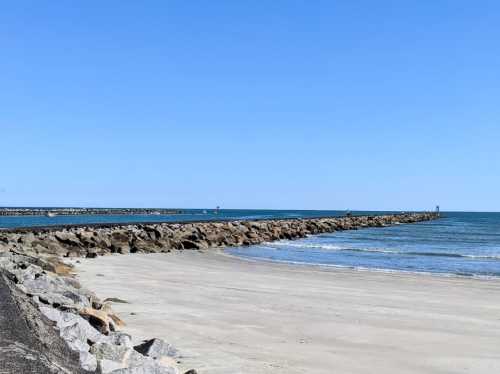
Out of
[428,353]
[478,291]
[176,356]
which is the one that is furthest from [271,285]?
[176,356]

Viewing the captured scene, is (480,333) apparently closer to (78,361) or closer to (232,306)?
(232,306)

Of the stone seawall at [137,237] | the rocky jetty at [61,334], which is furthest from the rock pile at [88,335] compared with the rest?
the stone seawall at [137,237]

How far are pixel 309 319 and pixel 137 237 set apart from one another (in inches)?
666

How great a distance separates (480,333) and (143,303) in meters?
4.76

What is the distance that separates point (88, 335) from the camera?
5.22 meters

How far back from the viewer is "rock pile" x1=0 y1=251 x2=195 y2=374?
14.5 feet

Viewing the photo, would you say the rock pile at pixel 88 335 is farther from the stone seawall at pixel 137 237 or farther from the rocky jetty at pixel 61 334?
the stone seawall at pixel 137 237

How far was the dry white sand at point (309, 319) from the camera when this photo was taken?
239 inches

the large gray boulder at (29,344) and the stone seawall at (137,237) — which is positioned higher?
the large gray boulder at (29,344)

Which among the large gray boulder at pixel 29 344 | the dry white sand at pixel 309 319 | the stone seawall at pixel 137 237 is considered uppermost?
the large gray boulder at pixel 29 344

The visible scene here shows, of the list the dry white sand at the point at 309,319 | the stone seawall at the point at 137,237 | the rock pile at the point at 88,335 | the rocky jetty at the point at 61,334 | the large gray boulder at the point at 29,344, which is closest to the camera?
the large gray boulder at the point at 29,344

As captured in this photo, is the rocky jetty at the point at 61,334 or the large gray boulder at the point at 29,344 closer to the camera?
the large gray boulder at the point at 29,344

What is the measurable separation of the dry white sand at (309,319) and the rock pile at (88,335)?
17.6 inches

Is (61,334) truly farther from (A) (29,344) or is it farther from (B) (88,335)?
(A) (29,344)
